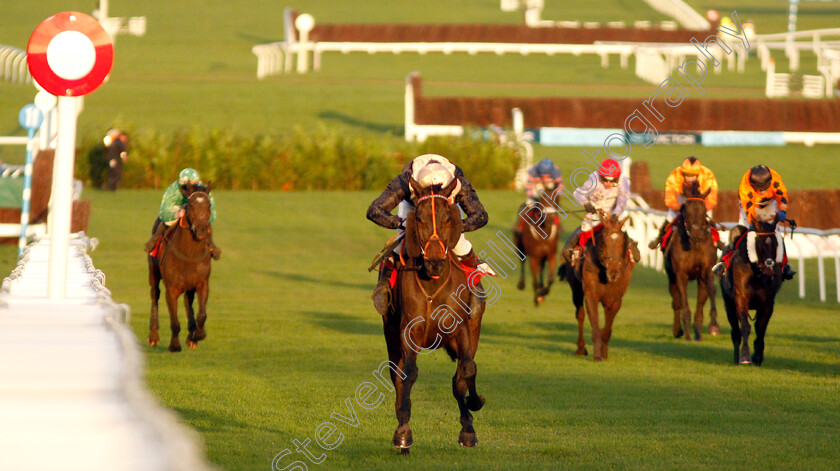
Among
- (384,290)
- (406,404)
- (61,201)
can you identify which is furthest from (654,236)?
(61,201)

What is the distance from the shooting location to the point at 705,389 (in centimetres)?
955

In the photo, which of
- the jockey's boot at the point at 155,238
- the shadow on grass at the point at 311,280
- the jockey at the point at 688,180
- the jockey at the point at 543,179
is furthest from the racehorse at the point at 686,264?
the shadow on grass at the point at 311,280

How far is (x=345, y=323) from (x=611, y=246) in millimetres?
4185

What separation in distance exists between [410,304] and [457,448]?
38.0 inches

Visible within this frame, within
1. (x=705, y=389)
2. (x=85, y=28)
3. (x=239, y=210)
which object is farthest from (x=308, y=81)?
(x=85, y=28)

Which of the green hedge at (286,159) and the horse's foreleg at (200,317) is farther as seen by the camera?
the green hedge at (286,159)

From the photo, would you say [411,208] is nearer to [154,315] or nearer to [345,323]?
[154,315]

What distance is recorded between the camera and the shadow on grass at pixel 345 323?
44.2 ft

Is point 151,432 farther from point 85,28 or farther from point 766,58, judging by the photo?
point 766,58

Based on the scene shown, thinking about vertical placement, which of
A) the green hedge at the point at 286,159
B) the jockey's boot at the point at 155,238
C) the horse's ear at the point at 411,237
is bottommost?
the horse's ear at the point at 411,237

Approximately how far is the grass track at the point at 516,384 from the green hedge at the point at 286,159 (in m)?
6.56

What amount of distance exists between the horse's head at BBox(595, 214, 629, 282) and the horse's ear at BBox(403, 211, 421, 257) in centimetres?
461

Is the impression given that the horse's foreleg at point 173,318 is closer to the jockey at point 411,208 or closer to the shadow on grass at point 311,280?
the jockey at point 411,208

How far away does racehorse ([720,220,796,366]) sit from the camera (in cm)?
1084
